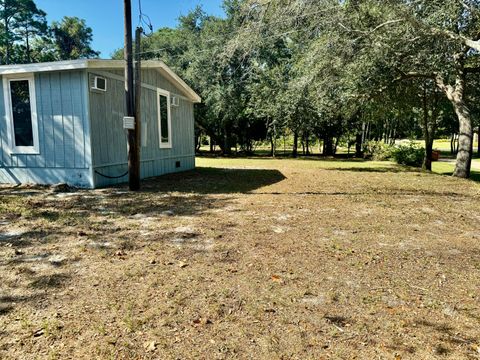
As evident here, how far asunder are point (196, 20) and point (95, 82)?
2007cm

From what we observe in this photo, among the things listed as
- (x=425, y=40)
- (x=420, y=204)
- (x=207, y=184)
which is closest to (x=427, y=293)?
(x=420, y=204)

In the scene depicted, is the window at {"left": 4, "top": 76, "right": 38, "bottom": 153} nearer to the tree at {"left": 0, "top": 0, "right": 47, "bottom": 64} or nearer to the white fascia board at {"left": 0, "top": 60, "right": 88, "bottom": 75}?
the white fascia board at {"left": 0, "top": 60, "right": 88, "bottom": 75}

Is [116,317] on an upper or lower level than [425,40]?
lower

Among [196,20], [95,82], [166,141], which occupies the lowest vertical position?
[166,141]

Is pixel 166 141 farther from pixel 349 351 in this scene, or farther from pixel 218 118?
pixel 218 118

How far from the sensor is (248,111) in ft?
69.2

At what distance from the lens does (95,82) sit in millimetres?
7273

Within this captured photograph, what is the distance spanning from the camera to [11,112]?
7.75 meters

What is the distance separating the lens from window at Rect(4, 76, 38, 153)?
24.9 feet

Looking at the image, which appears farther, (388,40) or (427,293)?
(388,40)

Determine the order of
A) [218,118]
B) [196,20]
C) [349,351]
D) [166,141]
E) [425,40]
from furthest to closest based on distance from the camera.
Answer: [196,20]
[218,118]
[166,141]
[425,40]
[349,351]

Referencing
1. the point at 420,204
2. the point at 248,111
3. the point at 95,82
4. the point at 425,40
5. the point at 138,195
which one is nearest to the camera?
the point at 420,204

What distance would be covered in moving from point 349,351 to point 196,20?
26.6 meters

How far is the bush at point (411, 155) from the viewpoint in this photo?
651 inches
